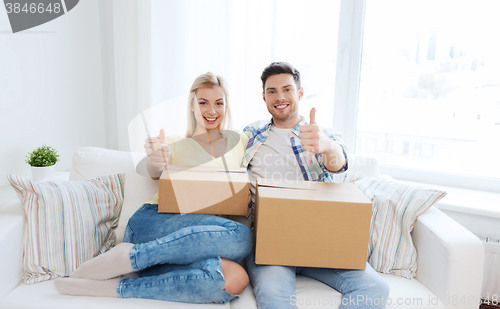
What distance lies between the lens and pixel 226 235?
1115mm

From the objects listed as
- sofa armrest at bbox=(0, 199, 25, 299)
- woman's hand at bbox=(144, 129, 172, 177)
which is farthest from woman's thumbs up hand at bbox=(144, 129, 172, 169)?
sofa armrest at bbox=(0, 199, 25, 299)

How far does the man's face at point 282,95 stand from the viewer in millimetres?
1443

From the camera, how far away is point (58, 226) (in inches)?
45.9

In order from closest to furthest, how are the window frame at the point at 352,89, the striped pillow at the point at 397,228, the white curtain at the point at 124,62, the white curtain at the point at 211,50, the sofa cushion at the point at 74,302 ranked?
1. the sofa cushion at the point at 74,302
2. the striped pillow at the point at 397,228
3. the window frame at the point at 352,89
4. the white curtain at the point at 211,50
5. the white curtain at the point at 124,62

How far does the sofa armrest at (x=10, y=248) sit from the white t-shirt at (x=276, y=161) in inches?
31.6

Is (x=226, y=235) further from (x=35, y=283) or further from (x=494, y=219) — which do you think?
(x=494, y=219)

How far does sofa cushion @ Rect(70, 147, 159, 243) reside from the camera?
138 centimetres

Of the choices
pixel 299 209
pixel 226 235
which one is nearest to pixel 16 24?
pixel 226 235

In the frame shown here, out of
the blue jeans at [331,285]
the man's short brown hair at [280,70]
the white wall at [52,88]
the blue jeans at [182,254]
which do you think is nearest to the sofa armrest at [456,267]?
the blue jeans at [331,285]

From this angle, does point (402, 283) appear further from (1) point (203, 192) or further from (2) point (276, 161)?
(1) point (203, 192)

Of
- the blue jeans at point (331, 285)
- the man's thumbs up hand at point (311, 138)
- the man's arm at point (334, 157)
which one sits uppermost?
the man's thumbs up hand at point (311, 138)

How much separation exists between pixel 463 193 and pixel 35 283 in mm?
1966

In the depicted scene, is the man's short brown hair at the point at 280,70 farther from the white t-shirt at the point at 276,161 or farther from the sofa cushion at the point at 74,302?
the sofa cushion at the point at 74,302

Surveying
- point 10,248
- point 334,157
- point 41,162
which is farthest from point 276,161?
point 41,162
